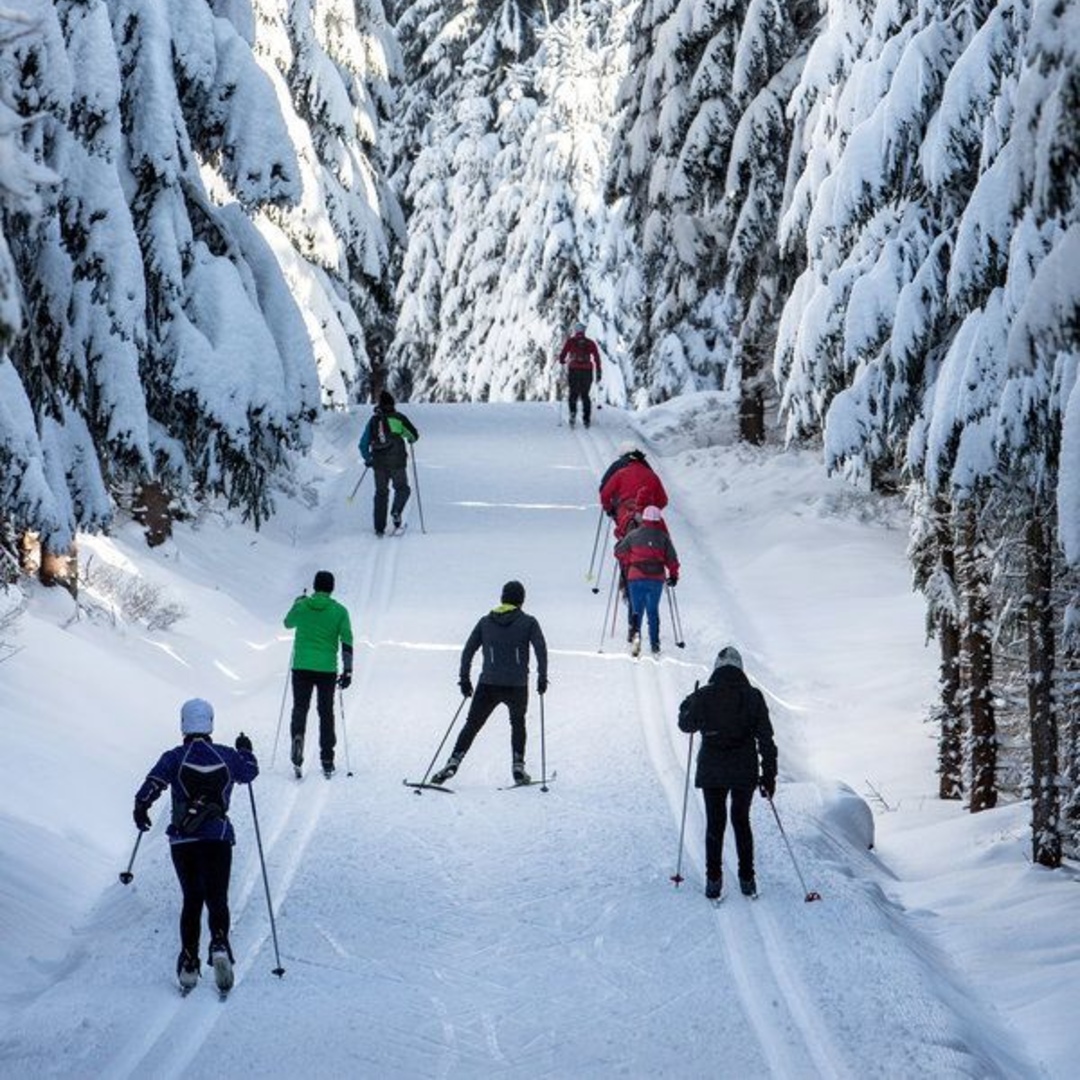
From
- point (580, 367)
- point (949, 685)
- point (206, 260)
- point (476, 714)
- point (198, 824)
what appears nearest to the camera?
point (198, 824)

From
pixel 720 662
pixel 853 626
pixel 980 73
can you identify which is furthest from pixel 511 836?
pixel 853 626

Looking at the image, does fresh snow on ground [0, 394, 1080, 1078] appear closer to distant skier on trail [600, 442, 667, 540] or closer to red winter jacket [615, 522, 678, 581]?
red winter jacket [615, 522, 678, 581]

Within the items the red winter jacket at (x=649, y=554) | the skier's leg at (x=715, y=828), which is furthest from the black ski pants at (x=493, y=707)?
the red winter jacket at (x=649, y=554)

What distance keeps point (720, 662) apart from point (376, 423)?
13.3m

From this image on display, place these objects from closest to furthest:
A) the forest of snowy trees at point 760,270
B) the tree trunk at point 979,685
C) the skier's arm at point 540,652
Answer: the forest of snowy trees at point 760,270
the skier's arm at point 540,652
the tree trunk at point 979,685

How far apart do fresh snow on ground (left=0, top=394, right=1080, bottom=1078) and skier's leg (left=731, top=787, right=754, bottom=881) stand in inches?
9.1

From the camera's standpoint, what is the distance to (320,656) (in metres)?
14.3

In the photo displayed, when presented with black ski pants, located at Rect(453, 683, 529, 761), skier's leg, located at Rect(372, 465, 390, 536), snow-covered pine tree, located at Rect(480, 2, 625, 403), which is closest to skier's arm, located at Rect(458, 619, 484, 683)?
black ski pants, located at Rect(453, 683, 529, 761)

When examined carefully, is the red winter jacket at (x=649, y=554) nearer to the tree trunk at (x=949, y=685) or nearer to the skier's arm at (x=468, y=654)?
the tree trunk at (x=949, y=685)

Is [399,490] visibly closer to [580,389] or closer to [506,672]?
[580,389]

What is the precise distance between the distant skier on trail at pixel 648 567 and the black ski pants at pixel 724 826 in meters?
6.80

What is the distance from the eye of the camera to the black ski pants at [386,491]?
79.5 ft

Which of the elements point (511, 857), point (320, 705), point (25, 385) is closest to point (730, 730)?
point (511, 857)

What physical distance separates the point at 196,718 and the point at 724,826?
3.65 m
